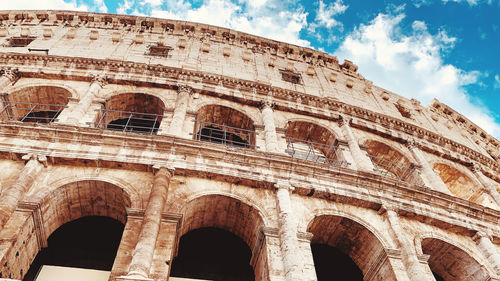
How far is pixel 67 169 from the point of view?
8586 millimetres

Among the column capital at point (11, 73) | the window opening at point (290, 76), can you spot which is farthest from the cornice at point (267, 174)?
the window opening at point (290, 76)

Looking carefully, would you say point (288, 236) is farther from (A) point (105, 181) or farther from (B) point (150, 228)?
(A) point (105, 181)

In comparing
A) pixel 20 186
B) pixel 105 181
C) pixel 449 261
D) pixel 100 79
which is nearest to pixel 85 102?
pixel 100 79

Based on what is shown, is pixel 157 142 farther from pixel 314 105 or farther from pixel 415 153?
pixel 415 153

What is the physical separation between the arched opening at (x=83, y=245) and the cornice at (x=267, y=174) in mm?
1634

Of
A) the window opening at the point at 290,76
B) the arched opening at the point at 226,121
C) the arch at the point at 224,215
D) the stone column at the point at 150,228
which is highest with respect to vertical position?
the window opening at the point at 290,76

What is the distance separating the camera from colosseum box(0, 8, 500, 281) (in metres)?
7.69

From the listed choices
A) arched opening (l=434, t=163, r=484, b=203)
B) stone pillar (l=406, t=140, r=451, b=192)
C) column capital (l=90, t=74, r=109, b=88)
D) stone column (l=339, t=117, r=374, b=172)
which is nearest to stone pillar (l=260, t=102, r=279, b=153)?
stone column (l=339, t=117, r=374, b=172)

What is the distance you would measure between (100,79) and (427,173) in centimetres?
1164

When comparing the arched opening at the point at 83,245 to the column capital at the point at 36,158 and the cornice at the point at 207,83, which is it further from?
the cornice at the point at 207,83

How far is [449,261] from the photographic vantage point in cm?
975

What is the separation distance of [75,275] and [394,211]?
766 centimetres

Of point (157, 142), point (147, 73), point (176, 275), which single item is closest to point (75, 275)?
point (176, 275)

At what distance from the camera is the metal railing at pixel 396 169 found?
1284 cm
